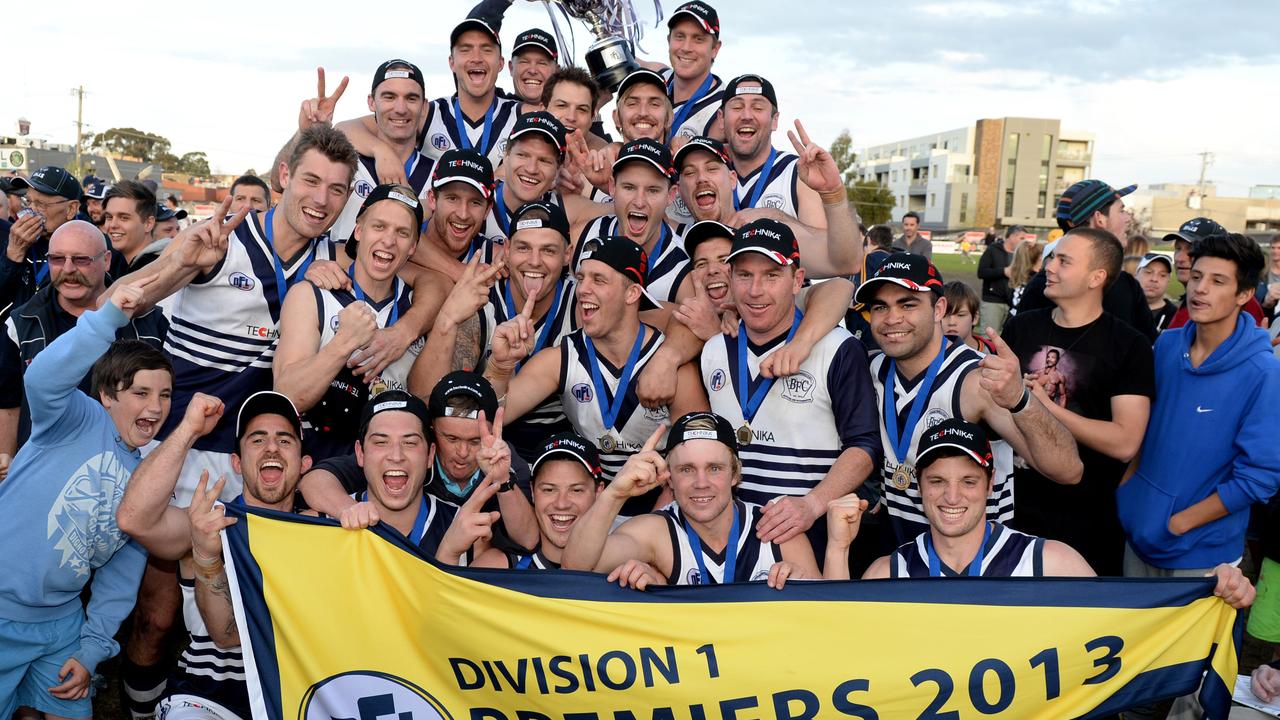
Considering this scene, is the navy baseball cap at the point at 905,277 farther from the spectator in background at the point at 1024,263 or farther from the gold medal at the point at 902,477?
the spectator in background at the point at 1024,263

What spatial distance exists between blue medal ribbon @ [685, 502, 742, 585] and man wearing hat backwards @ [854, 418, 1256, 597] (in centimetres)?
68

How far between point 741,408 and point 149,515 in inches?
124

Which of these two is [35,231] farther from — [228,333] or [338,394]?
[338,394]

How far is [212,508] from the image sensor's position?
4676mm

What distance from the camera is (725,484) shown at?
481 cm

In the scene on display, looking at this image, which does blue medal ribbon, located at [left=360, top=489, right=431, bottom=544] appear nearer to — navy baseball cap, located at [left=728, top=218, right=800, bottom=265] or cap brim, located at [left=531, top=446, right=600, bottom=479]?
cap brim, located at [left=531, top=446, right=600, bottom=479]

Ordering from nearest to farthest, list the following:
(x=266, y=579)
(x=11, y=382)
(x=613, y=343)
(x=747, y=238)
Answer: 1. (x=266, y=579)
2. (x=747, y=238)
3. (x=613, y=343)
4. (x=11, y=382)

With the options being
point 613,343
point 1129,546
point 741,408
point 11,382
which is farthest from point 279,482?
point 1129,546

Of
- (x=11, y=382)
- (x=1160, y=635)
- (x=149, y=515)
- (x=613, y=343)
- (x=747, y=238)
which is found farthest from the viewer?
(x=11, y=382)

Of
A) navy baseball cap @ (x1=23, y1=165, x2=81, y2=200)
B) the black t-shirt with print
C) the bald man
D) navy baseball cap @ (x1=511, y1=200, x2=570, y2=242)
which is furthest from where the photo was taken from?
navy baseball cap @ (x1=23, y1=165, x2=81, y2=200)

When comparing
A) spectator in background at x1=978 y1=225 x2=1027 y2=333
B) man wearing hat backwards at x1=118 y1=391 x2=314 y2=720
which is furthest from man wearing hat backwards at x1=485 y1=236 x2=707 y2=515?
spectator in background at x1=978 y1=225 x2=1027 y2=333

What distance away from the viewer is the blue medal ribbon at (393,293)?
5840 mm

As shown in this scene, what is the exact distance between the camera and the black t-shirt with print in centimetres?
561

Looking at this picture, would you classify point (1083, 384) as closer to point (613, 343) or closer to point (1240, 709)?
point (1240, 709)
